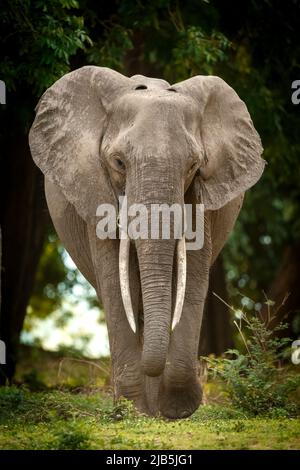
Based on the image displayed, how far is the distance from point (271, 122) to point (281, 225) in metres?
5.37

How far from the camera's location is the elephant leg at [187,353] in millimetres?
9961

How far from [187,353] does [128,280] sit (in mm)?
753

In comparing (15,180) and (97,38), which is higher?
(97,38)

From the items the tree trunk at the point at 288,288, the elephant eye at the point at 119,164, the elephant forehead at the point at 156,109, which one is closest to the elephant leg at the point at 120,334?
the elephant eye at the point at 119,164

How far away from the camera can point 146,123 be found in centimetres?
964

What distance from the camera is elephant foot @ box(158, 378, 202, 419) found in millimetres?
10085

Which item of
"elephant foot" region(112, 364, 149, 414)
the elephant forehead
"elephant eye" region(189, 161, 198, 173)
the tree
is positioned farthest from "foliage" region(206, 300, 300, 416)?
the tree

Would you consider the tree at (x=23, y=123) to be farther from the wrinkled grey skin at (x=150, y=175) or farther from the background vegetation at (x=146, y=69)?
the wrinkled grey skin at (x=150, y=175)

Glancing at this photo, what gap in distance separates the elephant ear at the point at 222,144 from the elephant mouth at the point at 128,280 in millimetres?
691

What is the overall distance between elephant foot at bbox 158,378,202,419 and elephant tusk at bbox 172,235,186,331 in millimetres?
710

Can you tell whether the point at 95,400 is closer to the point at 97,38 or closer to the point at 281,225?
the point at 97,38
